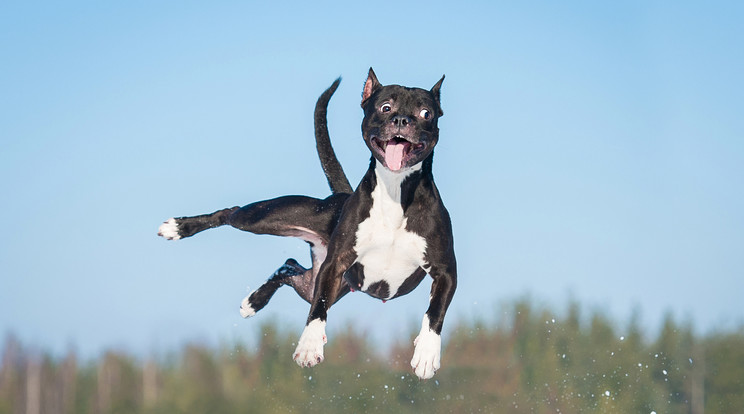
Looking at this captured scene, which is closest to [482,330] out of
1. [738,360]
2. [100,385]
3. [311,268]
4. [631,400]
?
[631,400]

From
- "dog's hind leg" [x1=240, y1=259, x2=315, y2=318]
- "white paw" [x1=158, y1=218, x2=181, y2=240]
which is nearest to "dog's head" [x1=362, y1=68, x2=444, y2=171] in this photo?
"dog's hind leg" [x1=240, y1=259, x2=315, y2=318]

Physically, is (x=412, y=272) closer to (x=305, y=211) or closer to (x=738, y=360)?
(x=305, y=211)

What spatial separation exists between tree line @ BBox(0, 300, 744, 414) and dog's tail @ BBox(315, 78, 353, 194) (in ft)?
65.0

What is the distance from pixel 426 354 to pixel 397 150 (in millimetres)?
1474

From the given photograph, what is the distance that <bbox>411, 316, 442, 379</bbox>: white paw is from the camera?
21.2ft

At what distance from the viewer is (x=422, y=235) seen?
7051 millimetres

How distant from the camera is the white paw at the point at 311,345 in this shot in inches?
250

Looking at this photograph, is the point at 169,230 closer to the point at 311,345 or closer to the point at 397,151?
the point at 311,345

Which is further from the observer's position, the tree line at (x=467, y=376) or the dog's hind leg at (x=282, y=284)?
the tree line at (x=467, y=376)

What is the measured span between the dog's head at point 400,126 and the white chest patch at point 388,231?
0.23m

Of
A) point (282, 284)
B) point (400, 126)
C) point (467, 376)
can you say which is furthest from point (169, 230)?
point (467, 376)

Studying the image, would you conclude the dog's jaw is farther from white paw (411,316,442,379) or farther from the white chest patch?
white paw (411,316,442,379)

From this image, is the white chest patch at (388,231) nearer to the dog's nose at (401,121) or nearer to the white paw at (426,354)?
the dog's nose at (401,121)


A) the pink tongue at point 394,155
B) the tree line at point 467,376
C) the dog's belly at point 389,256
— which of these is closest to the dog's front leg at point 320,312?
the dog's belly at point 389,256
